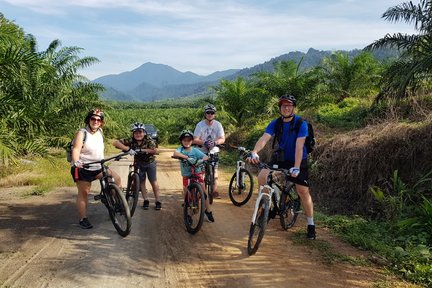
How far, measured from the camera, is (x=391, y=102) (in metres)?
11.8

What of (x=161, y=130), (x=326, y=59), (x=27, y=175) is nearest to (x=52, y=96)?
(x=27, y=175)

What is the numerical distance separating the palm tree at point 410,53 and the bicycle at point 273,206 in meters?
5.57

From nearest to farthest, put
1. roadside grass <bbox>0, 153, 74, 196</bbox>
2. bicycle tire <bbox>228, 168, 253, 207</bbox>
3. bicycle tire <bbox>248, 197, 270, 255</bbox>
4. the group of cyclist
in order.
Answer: bicycle tire <bbox>248, 197, 270, 255</bbox> → the group of cyclist → bicycle tire <bbox>228, 168, 253, 207</bbox> → roadside grass <bbox>0, 153, 74, 196</bbox>

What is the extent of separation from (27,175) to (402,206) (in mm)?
9663

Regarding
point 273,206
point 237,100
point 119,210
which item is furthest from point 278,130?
point 237,100

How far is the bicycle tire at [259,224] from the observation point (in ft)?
17.1

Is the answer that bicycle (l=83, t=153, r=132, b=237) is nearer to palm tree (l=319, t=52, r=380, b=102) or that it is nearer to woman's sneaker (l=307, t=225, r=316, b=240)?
woman's sneaker (l=307, t=225, r=316, b=240)

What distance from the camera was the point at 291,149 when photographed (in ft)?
19.0

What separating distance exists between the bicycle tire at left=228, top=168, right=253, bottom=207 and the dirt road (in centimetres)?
118

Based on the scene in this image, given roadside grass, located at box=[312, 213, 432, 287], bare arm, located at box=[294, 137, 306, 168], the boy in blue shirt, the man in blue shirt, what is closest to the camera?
roadside grass, located at box=[312, 213, 432, 287]

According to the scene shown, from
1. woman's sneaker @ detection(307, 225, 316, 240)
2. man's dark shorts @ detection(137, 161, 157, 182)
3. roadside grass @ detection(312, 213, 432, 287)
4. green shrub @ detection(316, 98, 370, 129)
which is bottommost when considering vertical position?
roadside grass @ detection(312, 213, 432, 287)

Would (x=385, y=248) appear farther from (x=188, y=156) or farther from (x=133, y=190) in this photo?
(x=133, y=190)

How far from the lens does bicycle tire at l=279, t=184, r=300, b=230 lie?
6258 millimetres

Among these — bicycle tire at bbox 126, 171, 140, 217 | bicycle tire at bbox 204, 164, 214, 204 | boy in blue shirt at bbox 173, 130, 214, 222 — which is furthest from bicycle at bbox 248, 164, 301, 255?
bicycle tire at bbox 126, 171, 140, 217
